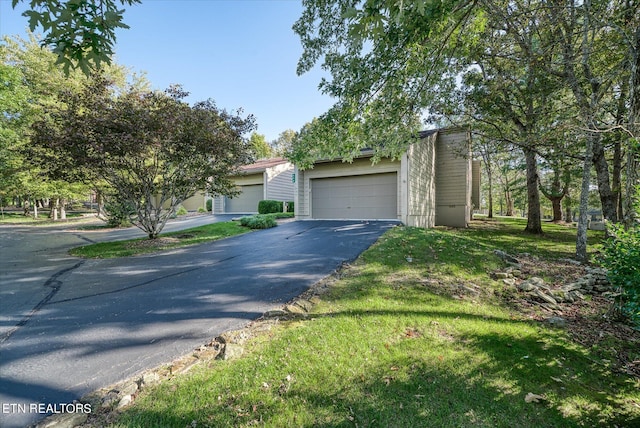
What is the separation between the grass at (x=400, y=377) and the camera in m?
2.07

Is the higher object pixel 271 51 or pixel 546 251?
pixel 271 51

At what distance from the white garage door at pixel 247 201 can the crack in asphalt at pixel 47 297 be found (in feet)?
42.5

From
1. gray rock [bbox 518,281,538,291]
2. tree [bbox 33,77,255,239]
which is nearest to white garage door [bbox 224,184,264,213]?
tree [bbox 33,77,255,239]

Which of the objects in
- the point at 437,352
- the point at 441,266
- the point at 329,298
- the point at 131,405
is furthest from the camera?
the point at 441,266

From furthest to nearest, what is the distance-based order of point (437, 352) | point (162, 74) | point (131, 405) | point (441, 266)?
point (162, 74), point (441, 266), point (437, 352), point (131, 405)

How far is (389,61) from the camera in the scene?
4.30 meters

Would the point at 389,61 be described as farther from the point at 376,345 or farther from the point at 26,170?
the point at 26,170

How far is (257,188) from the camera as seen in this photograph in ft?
63.0

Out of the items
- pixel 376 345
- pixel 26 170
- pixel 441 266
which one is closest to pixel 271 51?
pixel 441 266

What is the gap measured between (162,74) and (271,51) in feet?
19.8

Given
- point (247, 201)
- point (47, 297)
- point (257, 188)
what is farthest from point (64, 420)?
Result: point (247, 201)

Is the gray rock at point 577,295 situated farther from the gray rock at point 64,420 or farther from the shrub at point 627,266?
the gray rock at point 64,420

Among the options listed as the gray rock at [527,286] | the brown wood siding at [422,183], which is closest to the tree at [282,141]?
the brown wood siding at [422,183]

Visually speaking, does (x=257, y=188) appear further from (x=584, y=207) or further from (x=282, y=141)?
(x=282, y=141)
